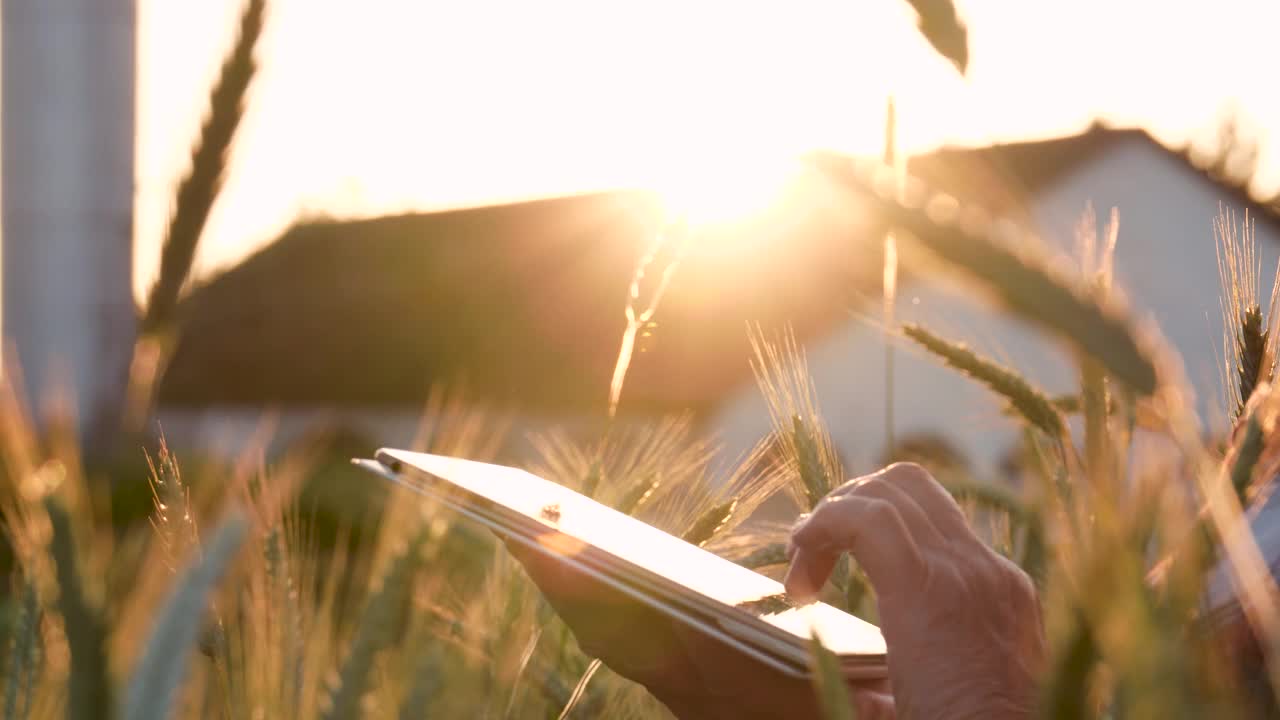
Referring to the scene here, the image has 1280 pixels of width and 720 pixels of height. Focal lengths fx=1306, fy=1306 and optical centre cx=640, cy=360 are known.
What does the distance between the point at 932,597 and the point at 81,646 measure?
639 mm

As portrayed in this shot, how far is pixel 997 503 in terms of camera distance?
6.11ft

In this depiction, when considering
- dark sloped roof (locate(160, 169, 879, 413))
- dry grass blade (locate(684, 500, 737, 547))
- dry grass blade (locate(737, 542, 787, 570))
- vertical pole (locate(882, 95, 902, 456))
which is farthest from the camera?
dark sloped roof (locate(160, 169, 879, 413))

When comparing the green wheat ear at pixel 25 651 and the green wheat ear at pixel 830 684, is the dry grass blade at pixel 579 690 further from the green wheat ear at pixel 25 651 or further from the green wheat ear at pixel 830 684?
the green wheat ear at pixel 830 684

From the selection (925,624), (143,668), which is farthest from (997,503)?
(143,668)

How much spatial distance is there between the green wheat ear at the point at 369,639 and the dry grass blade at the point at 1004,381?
680 millimetres

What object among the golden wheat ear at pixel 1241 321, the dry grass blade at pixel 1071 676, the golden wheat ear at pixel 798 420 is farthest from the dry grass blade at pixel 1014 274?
the golden wheat ear at pixel 798 420

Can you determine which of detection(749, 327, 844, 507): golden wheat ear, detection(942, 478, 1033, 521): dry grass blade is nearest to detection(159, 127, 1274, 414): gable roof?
detection(942, 478, 1033, 521): dry grass blade

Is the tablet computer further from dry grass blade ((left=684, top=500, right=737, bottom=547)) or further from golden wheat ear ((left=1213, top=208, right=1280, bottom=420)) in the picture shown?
golden wheat ear ((left=1213, top=208, right=1280, bottom=420))

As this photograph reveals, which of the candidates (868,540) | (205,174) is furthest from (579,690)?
(205,174)

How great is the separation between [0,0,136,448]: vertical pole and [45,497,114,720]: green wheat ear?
224 mm

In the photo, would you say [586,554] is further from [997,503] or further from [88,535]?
[997,503]

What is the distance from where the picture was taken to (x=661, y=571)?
0.93 meters

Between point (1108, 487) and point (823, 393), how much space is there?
15801 mm

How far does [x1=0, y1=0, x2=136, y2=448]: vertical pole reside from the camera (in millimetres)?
1106
